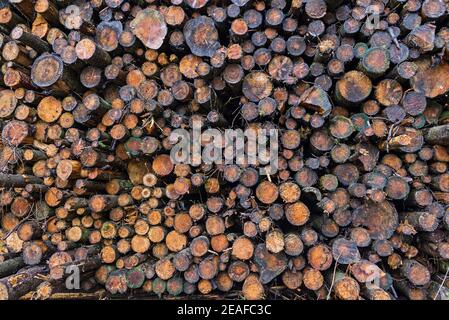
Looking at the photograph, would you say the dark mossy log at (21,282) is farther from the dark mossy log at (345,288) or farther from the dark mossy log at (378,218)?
the dark mossy log at (378,218)

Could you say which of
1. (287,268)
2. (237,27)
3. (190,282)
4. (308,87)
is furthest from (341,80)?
(190,282)

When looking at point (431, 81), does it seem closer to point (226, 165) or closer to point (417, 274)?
point (417, 274)

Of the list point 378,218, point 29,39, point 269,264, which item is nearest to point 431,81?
point 378,218

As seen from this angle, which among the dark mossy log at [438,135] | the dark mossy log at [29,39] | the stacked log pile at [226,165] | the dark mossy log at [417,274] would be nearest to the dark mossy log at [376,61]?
the stacked log pile at [226,165]

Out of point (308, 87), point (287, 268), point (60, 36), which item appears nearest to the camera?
point (287, 268)

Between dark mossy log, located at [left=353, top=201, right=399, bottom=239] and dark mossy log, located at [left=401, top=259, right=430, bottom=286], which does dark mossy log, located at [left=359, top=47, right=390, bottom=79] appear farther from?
dark mossy log, located at [left=401, top=259, right=430, bottom=286]

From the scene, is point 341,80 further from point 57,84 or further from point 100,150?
point 57,84
